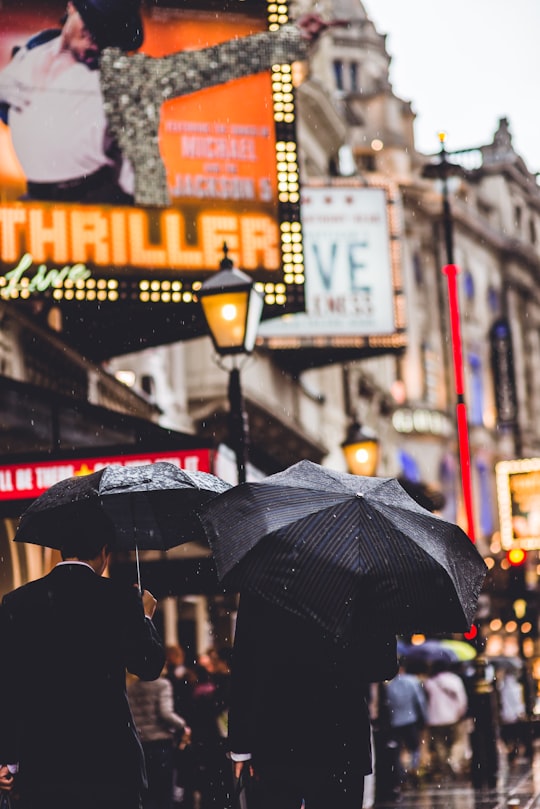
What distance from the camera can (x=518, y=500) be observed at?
27547mm

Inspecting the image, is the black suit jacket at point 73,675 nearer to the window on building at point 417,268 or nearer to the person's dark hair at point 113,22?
the person's dark hair at point 113,22

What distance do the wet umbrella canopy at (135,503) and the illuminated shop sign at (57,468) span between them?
10.4ft

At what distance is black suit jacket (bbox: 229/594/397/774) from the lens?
6.02 m

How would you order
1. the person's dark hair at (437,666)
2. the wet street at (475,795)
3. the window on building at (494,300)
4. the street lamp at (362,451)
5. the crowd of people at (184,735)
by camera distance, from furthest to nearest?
the window on building at (494,300), the person's dark hair at (437,666), the street lamp at (362,451), the wet street at (475,795), the crowd of people at (184,735)

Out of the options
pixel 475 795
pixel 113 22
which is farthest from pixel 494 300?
pixel 475 795

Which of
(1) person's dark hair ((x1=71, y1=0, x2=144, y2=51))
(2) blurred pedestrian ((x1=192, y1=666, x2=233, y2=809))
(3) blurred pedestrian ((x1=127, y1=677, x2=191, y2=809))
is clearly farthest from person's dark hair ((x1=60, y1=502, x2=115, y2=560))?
(1) person's dark hair ((x1=71, y1=0, x2=144, y2=51))

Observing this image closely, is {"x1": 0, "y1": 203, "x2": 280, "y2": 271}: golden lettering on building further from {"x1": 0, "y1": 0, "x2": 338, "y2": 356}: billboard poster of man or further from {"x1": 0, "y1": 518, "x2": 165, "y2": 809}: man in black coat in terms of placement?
{"x1": 0, "y1": 518, "x2": 165, "y2": 809}: man in black coat

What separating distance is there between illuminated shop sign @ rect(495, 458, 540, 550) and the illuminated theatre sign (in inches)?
465

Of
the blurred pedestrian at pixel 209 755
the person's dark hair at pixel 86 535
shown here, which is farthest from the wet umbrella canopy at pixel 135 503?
the blurred pedestrian at pixel 209 755

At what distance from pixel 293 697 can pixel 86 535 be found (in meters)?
1.20

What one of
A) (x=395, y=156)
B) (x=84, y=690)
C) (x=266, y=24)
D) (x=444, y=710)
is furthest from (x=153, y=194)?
(x=395, y=156)

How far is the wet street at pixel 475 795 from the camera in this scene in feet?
43.2

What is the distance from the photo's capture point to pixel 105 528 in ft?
18.2

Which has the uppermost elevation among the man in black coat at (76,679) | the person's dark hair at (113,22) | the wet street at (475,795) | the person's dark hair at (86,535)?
the person's dark hair at (113,22)
